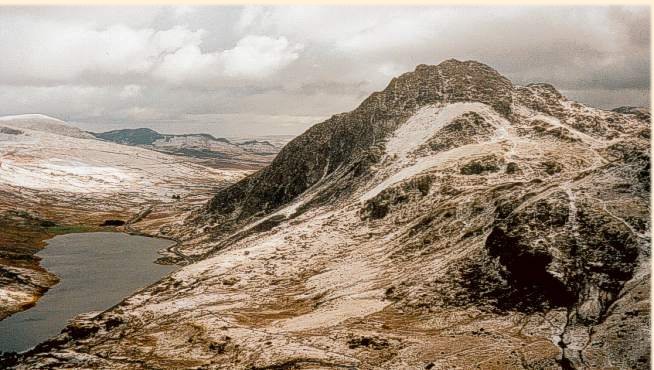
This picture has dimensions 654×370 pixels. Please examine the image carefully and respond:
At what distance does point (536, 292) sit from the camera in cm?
6662

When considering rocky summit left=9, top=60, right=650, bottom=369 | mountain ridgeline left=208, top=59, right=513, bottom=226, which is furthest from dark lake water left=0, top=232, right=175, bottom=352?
mountain ridgeline left=208, top=59, right=513, bottom=226

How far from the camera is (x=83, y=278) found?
414ft

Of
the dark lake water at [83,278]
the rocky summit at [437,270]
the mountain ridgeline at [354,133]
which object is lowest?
the dark lake water at [83,278]

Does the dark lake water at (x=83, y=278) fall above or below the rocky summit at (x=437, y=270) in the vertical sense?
below

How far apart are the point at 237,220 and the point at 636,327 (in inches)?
5275

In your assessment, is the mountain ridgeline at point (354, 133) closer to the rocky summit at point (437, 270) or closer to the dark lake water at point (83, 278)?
the rocky summit at point (437, 270)

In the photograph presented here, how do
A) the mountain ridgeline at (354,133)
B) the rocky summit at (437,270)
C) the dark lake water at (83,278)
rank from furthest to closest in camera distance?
the mountain ridgeline at (354,133) → the dark lake water at (83,278) → the rocky summit at (437,270)

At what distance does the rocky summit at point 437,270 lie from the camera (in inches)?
2320

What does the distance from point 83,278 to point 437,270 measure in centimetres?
9243

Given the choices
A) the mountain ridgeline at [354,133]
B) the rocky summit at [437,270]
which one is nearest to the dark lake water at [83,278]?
the rocky summit at [437,270]

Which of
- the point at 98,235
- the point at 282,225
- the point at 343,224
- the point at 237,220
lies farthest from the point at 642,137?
the point at 98,235

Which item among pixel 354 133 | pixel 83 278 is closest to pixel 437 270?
pixel 83 278

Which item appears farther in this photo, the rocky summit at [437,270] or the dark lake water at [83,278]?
the dark lake water at [83,278]

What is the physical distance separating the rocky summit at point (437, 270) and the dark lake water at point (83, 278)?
864 cm
